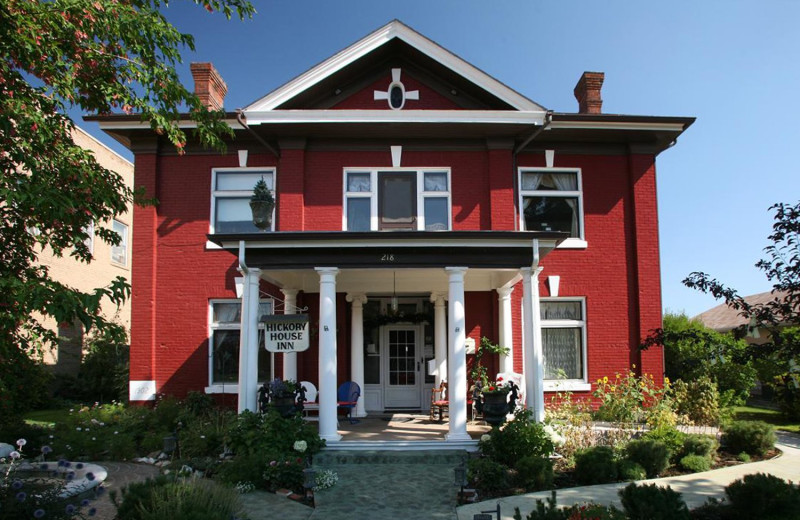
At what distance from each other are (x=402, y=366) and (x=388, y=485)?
18.1 feet

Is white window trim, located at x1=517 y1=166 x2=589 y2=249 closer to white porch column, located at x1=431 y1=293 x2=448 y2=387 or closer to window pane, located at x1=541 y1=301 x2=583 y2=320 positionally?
window pane, located at x1=541 y1=301 x2=583 y2=320

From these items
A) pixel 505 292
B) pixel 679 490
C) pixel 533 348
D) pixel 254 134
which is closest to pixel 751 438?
pixel 679 490

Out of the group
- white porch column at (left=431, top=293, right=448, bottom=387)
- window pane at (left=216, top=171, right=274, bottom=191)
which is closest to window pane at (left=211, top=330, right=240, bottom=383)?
window pane at (left=216, top=171, right=274, bottom=191)

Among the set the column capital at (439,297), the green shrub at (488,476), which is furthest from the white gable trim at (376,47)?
the green shrub at (488,476)

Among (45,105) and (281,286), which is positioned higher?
(45,105)

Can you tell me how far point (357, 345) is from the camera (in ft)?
42.3

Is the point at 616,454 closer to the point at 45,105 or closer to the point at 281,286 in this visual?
the point at 281,286

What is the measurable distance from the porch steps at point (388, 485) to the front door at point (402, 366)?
416 cm

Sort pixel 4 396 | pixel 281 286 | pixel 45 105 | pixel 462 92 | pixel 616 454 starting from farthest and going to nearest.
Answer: pixel 462 92 < pixel 281 286 < pixel 4 396 < pixel 616 454 < pixel 45 105

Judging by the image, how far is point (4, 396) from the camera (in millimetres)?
9609

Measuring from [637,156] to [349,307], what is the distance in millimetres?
7678

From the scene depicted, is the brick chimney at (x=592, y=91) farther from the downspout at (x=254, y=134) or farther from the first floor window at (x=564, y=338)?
the downspout at (x=254, y=134)

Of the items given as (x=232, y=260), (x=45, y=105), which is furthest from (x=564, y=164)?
(x=45, y=105)

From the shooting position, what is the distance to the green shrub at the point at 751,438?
9.64 meters
